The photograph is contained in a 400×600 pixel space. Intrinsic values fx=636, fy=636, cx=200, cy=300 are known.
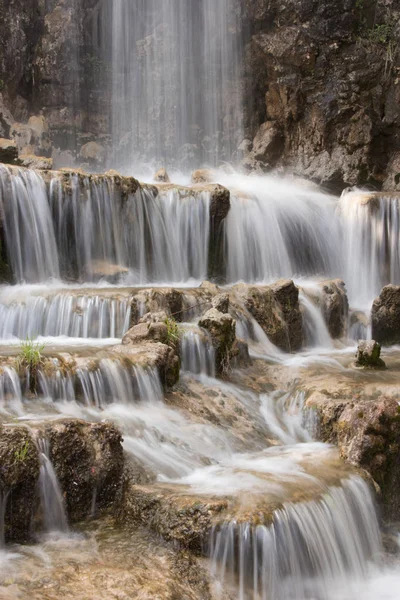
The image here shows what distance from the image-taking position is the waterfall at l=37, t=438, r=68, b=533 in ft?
15.2

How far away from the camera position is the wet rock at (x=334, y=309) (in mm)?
11639

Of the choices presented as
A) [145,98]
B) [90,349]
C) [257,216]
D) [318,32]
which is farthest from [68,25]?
[90,349]

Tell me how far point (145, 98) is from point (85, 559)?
20.4 meters

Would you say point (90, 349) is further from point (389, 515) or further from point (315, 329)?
point (315, 329)

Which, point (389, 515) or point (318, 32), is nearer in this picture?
point (389, 515)

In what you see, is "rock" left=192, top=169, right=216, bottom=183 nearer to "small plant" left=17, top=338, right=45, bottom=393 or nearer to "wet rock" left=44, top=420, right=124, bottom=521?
"small plant" left=17, top=338, right=45, bottom=393

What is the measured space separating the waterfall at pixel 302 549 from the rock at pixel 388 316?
6.53m

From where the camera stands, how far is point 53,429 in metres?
4.82

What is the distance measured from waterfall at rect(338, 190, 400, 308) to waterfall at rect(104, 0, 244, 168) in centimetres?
705

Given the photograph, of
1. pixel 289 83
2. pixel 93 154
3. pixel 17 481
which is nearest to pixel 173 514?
pixel 17 481

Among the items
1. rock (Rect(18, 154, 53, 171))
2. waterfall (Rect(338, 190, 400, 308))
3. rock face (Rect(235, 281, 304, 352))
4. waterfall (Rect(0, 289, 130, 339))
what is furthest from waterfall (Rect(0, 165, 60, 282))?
waterfall (Rect(338, 190, 400, 308))

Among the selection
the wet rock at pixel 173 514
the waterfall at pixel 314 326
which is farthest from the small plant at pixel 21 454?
the waterfall at pixel 314 326

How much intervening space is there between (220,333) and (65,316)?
2.43 meters

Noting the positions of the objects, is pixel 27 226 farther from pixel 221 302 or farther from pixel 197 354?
pixel 197 354
